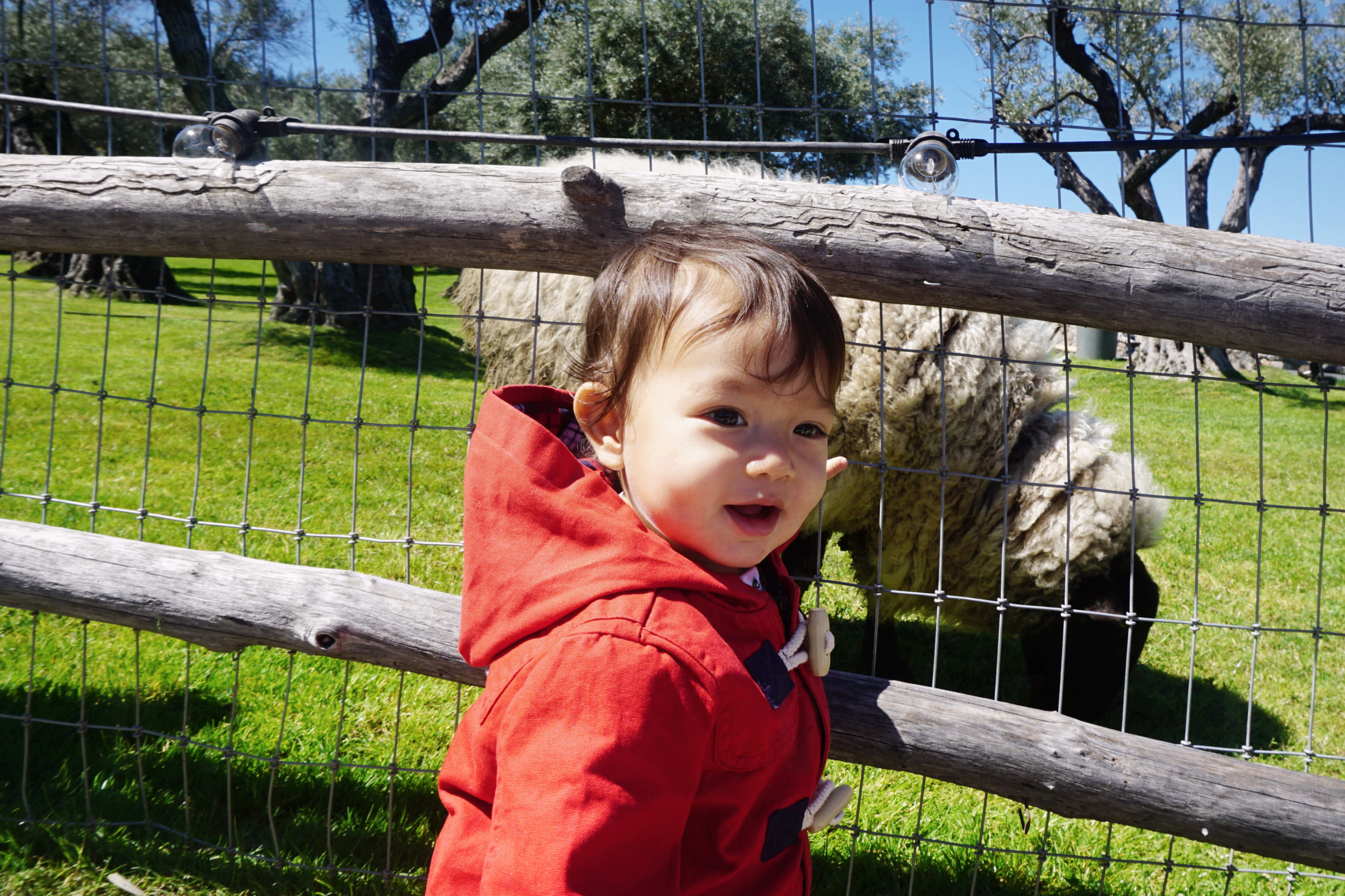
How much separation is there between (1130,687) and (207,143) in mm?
4320

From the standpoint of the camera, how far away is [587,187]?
1958mm

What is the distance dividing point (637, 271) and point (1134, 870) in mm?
2691

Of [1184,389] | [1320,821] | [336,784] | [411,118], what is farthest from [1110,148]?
[1184,389]

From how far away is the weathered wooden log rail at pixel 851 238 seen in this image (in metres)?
1.97

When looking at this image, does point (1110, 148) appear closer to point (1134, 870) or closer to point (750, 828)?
point (750, 828)

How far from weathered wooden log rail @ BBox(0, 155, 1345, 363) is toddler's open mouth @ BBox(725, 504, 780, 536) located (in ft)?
2.47

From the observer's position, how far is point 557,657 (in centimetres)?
126

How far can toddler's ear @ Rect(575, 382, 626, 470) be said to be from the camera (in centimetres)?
152

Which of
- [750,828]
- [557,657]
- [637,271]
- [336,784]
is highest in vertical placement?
[637,271]

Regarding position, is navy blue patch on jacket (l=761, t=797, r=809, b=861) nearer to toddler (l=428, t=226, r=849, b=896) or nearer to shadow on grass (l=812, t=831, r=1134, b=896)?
toddler (l=428, t=226, r=849, b=896)

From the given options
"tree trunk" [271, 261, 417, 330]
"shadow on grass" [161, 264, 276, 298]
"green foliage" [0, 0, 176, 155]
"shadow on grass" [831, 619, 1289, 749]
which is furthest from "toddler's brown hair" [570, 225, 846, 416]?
"shadow on grass" [161, 264, 276, 298]

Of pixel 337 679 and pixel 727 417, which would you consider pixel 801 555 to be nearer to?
pixel 337 679

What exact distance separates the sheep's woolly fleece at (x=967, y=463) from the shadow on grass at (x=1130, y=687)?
532 millimetres

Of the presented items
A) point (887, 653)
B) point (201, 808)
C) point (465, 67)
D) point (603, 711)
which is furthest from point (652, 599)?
point (465, 67)
